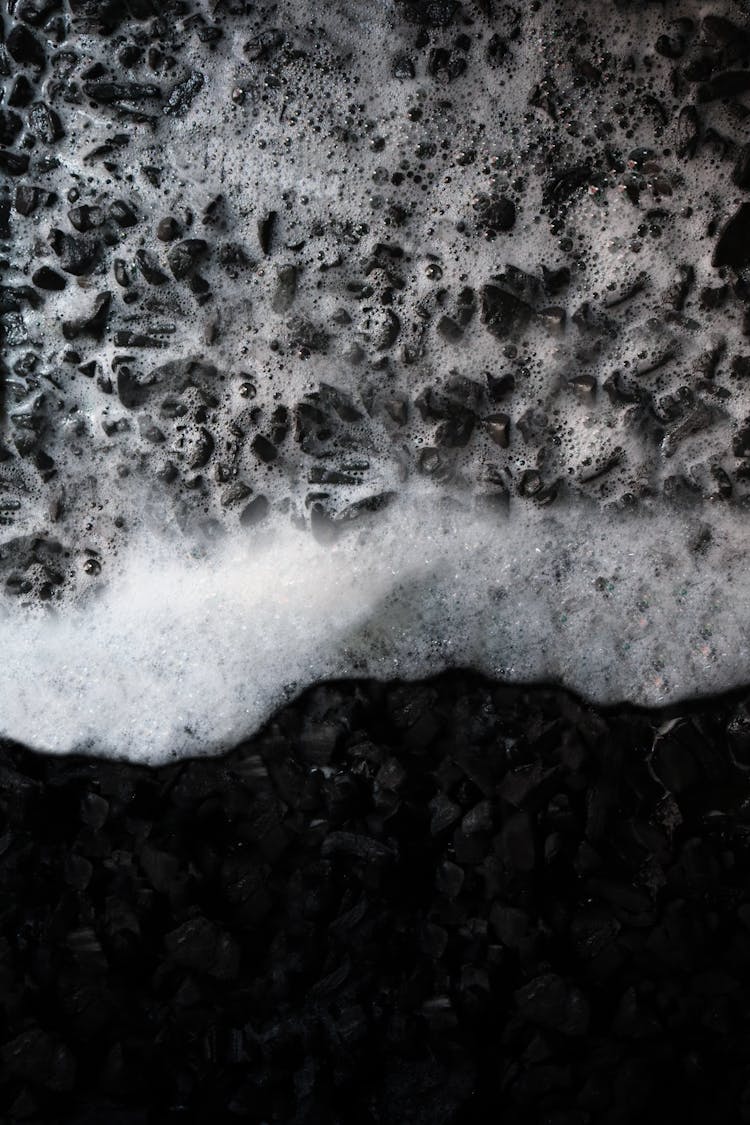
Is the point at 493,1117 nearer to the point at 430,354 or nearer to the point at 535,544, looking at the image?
the point at 535,544

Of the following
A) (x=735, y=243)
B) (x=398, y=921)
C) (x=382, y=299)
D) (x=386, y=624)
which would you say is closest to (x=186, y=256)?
(x=382, y=299)

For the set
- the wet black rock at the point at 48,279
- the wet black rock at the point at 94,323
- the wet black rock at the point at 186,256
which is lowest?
the wet black rock at the point at 94,323

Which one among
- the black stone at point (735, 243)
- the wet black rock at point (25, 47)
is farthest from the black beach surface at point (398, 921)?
the wet black rock at point (25, 47)

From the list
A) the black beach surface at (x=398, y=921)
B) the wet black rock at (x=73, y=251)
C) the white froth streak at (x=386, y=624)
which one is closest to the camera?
the black beach surface at (x=398, y=921)

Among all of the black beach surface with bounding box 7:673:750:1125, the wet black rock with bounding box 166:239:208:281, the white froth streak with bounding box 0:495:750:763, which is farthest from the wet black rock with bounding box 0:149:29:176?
the black beach surface with bounding box 7:673:750:1125

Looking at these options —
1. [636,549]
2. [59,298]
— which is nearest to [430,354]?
[636,549]

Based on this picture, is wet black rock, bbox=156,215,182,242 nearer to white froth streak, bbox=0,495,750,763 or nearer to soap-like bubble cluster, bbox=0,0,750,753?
soap-like bubble cluster, bbox=0,0,750,753

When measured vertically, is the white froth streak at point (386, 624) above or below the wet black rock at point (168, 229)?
below

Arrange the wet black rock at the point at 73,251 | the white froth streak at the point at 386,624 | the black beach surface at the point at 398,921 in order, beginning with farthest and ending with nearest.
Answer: the wet black rock at the point at 73,251, the white froth streak at the point at 386,624, the black beach surface at the point at 398,921

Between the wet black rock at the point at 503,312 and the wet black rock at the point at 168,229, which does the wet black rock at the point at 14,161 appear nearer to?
the wet black rock at the point at 168,229
